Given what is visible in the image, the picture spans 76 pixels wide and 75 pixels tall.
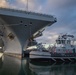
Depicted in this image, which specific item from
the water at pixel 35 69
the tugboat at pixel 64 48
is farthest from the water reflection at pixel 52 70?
the tugboat at pixel 64 48

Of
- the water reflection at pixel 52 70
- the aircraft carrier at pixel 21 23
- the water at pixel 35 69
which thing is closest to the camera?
the water at pixel 35 69

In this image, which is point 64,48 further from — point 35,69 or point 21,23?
point 35,69

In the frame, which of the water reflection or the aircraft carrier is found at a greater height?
the aircraft carrier

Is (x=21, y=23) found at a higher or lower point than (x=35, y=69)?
higher

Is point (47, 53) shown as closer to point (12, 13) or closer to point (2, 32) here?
point (12, 13)

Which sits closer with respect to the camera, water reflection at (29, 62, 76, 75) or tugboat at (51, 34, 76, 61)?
water reflection at (29, 62, 76, 75)

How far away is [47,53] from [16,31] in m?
7.04

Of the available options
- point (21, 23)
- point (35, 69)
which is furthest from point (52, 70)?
point (21, 23)

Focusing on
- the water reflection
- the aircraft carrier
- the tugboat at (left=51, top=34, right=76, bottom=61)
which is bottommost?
the water reflection

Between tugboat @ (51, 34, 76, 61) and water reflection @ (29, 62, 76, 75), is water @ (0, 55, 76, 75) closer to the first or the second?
water reflection @ (29, 62, 76, 75)

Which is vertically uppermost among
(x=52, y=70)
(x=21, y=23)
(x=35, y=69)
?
(x=21, y=23)

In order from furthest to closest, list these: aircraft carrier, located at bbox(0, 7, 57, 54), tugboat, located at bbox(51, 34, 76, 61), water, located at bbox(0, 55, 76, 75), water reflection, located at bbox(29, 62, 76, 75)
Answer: tugboat, located at bbox(51, 34, 76, 61) → aircraft carrier, located at bbox(0, 7, 57, 54) → water reflection, located at bbox(29, 62, 76, 75) → water, located at bbox(0, 55, 76, 75)

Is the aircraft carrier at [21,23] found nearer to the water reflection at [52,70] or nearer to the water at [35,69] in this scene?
the water at [35,69]

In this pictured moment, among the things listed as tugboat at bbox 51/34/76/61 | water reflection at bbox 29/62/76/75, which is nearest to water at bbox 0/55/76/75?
water reflection at bbox 29/62/76/75
